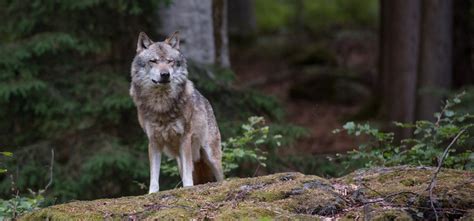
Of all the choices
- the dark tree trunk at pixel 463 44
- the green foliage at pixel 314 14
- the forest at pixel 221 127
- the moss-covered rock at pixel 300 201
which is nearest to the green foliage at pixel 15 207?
the forest at pixel 221 127

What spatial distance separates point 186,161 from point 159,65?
99 centimetres

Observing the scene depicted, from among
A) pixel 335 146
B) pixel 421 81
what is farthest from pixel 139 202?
pixel 335 146

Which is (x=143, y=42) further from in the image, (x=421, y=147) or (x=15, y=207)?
(x=421, y=147)

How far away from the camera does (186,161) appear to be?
24.7ft

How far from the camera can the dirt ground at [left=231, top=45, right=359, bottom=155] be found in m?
18.9

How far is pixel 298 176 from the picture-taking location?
5977 mm

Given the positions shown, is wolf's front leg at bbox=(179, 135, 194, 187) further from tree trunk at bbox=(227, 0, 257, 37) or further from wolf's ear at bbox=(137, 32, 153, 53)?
tree trunk at bbox=(227, 0, 257, 37)

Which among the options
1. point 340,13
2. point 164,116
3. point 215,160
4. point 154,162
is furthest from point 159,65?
point 340,13

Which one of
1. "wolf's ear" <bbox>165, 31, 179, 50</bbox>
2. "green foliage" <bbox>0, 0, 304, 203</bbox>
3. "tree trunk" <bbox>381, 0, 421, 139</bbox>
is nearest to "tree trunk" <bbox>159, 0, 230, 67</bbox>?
"green foliage" <bbox>0, 0, 304, 203</bbox>

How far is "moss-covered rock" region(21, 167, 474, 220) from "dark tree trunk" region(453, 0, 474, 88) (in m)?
10.4

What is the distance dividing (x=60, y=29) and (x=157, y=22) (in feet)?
4.75

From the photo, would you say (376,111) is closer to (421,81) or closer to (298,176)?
(421,81)

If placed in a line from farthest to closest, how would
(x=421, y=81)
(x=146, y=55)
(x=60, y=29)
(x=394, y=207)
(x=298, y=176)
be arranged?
1. (x=421, y=81)
2. (x=60, y=29)
3. (x=146, y=55)
4. (x=298, y=176)
5. (x=394, y=207)

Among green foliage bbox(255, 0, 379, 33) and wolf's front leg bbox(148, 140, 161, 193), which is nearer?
wolf's front leg bbox(148, 140, 161, 193)
